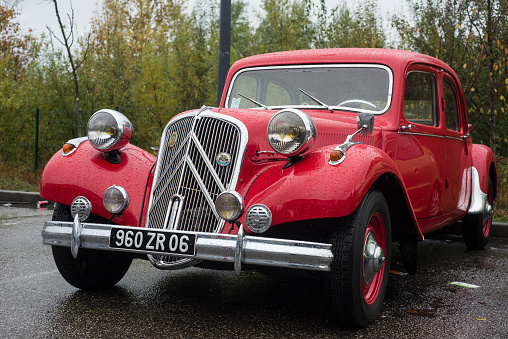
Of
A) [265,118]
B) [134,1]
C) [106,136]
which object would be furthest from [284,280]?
[134,1]

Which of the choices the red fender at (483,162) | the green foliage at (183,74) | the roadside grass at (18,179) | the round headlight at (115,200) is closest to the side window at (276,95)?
the round headlight at (115,200)

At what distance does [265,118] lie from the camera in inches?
146

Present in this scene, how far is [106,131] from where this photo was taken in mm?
3832

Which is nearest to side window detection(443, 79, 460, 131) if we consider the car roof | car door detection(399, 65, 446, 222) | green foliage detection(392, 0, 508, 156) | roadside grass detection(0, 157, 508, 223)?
car door detection(399, 65, 446, 222)

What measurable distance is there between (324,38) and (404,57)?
42.1 ft

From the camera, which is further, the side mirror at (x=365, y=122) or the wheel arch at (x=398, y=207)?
the side mirror at (x=365, y=122)

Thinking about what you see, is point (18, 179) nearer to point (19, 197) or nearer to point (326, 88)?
point (19, 197)

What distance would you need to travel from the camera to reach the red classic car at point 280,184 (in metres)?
3.13

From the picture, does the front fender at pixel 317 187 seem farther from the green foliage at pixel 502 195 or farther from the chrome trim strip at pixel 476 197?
the green foliage at pixel 502 195

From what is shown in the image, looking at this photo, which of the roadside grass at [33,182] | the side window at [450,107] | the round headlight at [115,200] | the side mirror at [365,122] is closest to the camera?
the round headlight at [115,200]

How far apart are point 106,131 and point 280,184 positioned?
1.32 meters

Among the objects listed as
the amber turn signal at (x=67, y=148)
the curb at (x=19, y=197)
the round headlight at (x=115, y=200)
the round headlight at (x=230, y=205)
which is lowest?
the curb at (x=19, y=197)

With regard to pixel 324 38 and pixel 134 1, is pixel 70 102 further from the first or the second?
pixel 134 1

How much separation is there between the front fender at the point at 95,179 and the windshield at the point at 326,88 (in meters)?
1.22
